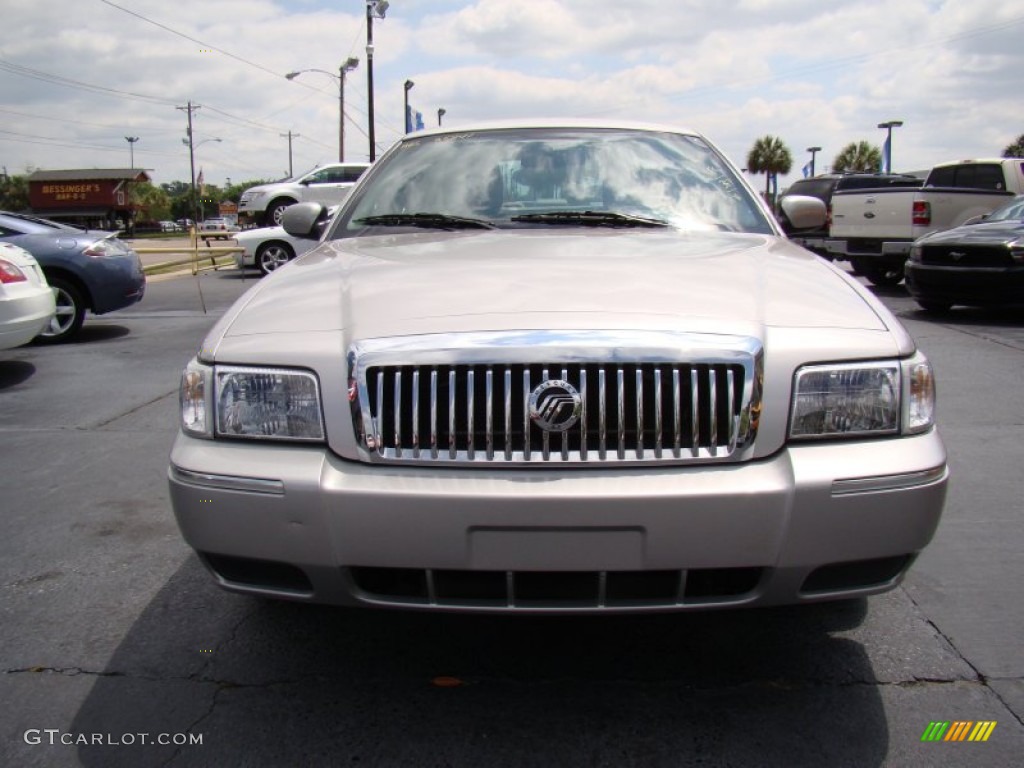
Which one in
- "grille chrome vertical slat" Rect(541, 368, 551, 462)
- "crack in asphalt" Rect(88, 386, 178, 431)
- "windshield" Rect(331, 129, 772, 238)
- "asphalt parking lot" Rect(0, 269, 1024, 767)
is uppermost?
"windshield" Rect(331, 129, 772, 238)

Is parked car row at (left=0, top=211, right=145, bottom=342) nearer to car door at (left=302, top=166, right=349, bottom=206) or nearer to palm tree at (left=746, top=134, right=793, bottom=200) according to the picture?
car door at (left=302, top=166, right=349, bottom=206)

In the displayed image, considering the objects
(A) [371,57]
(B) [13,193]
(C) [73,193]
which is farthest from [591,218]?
(B) [13,193]

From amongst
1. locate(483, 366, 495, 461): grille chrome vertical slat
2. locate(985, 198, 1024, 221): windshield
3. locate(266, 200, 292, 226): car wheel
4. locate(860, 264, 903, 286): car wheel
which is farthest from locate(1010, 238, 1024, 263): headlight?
locate(266, 200, 292, 226): car wheel

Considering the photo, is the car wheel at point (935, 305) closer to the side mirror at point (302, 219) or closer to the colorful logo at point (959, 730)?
the side mirror at point (302, 219)

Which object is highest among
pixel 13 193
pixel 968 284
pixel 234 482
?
pixel 13 193

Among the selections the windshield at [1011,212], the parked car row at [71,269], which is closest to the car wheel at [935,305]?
the windshield at [1011,212]

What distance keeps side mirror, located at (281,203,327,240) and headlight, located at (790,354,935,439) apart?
265cm

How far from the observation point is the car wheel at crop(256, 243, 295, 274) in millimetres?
16969

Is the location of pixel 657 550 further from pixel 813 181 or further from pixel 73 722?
pixel 813 181

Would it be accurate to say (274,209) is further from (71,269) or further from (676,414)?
(676,414)

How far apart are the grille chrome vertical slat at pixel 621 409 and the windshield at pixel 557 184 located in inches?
56.9

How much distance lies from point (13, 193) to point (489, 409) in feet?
387

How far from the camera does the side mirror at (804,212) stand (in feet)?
13.9

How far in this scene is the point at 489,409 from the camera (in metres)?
2.28
